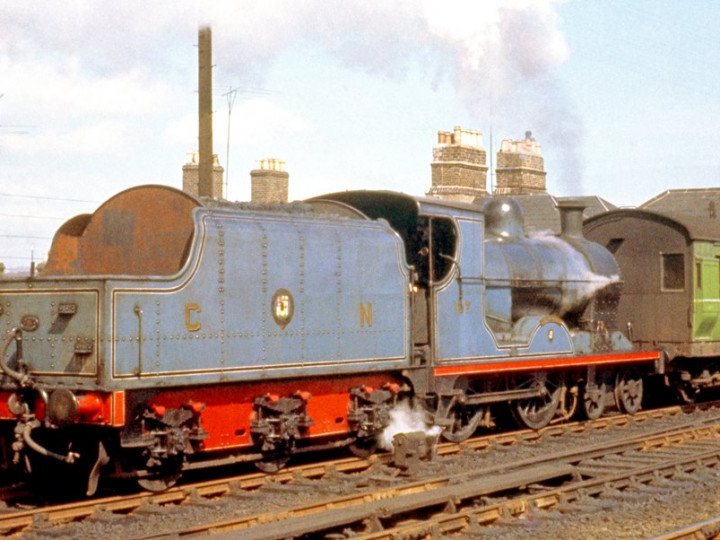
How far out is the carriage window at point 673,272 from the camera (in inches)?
605

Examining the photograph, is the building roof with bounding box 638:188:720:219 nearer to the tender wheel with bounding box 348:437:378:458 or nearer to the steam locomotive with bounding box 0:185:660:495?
the steam locomotive with bounding box 0:185:660:495

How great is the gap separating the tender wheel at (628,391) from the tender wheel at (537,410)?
166cm

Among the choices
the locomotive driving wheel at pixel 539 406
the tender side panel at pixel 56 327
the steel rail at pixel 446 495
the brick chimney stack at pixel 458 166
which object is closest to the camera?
the steel rail at pixel 446 495

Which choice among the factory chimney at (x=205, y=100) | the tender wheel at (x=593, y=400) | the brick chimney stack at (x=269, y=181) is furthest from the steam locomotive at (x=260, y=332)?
the brick chimney stack at (x=269, y=181)

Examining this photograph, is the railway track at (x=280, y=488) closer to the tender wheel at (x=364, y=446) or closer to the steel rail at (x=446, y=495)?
the steel rail at (x=446, y=495)

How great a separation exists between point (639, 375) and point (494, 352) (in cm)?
433

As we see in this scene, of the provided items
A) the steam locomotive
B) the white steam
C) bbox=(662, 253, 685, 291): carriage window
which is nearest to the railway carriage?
bbox=(662, 253, 685, 291): carriage window

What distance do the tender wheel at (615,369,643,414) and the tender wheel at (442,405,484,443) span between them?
11.0 feet

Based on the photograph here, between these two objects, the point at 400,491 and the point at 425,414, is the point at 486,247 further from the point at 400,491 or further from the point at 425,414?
the point at 400,491

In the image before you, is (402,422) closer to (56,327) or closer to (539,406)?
(539,406)

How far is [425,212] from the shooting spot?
447 inches

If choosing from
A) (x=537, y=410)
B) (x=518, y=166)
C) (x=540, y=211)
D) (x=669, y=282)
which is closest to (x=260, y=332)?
(x=537, y=410)

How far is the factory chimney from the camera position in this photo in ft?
46.9

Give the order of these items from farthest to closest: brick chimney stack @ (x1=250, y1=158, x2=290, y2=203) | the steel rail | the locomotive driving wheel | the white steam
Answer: brick chimney stack @ (x1=250, y1=158, x2=290, y2=203) → the white steam → the locomotive driving wheel → the steel rail
